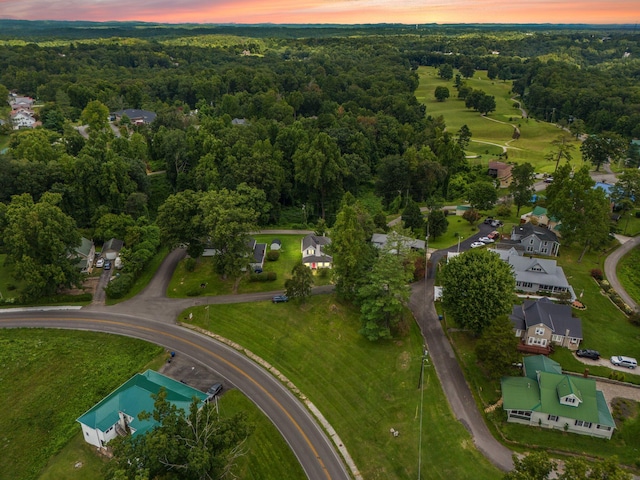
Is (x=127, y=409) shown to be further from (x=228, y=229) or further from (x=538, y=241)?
(x=538, y=241)

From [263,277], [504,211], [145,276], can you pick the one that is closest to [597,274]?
[504,211]

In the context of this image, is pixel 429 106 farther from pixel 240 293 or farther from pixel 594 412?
pixel 594 412

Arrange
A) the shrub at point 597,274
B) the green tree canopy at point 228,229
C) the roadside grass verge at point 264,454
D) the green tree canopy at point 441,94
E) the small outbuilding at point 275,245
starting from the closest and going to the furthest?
1. the roadside grass verge at point 264,454
2. the green tree canopy at point 228,229
3. the shrub at point 597,274
4. the small outbuilding at point 275,245
5. the green tree canopy at point 441,94

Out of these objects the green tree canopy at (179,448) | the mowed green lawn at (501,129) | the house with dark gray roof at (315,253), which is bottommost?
the mowed green lawn at (501,129)

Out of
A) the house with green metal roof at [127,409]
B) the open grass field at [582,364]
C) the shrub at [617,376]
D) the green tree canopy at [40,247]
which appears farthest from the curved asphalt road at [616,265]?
the green tree canopy at [40,247]

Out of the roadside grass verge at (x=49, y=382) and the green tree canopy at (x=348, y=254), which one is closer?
the roadside grass verge at (x=49, y=382)

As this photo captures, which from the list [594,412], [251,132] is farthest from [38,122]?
[594,412]

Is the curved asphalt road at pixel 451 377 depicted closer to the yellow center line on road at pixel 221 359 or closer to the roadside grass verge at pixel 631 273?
the yellow center line on road at pixel 221 359

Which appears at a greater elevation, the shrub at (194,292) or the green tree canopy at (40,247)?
the green tree canopy at (40,247)
